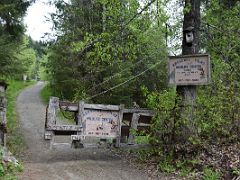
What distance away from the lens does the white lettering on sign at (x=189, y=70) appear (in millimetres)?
8789

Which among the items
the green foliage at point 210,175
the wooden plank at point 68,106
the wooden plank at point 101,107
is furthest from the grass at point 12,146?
the green foliage at point 210,175

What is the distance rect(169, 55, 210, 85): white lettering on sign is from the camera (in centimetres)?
879

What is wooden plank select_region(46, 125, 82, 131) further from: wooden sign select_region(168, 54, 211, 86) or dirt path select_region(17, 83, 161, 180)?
wooden sign select_region(168, 54, 211, 86)

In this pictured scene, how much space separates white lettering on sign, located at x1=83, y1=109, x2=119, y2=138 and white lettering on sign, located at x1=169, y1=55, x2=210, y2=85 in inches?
70.7

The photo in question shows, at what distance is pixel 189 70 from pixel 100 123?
8.54ft

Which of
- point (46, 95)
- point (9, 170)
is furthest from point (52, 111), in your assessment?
point (46, 95)

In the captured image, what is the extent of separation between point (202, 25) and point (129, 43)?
6.93ft

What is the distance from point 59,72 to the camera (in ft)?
69.7

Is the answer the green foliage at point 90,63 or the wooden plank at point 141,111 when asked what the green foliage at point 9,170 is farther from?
the green foliage at point 90,63

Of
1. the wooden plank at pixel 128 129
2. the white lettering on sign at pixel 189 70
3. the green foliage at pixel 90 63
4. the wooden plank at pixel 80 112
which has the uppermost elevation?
the green foliage at pixel 90 63

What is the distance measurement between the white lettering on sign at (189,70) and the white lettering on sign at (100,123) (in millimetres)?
1795

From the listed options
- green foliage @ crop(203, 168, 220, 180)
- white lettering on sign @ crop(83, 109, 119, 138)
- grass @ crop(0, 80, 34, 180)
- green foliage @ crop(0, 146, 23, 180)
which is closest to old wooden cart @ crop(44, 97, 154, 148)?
white lettering on sign @ crop(83, 109, 119, 138)

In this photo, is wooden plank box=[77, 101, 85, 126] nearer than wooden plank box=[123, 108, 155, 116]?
Yes

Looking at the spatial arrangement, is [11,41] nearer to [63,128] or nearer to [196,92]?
[63,128]
